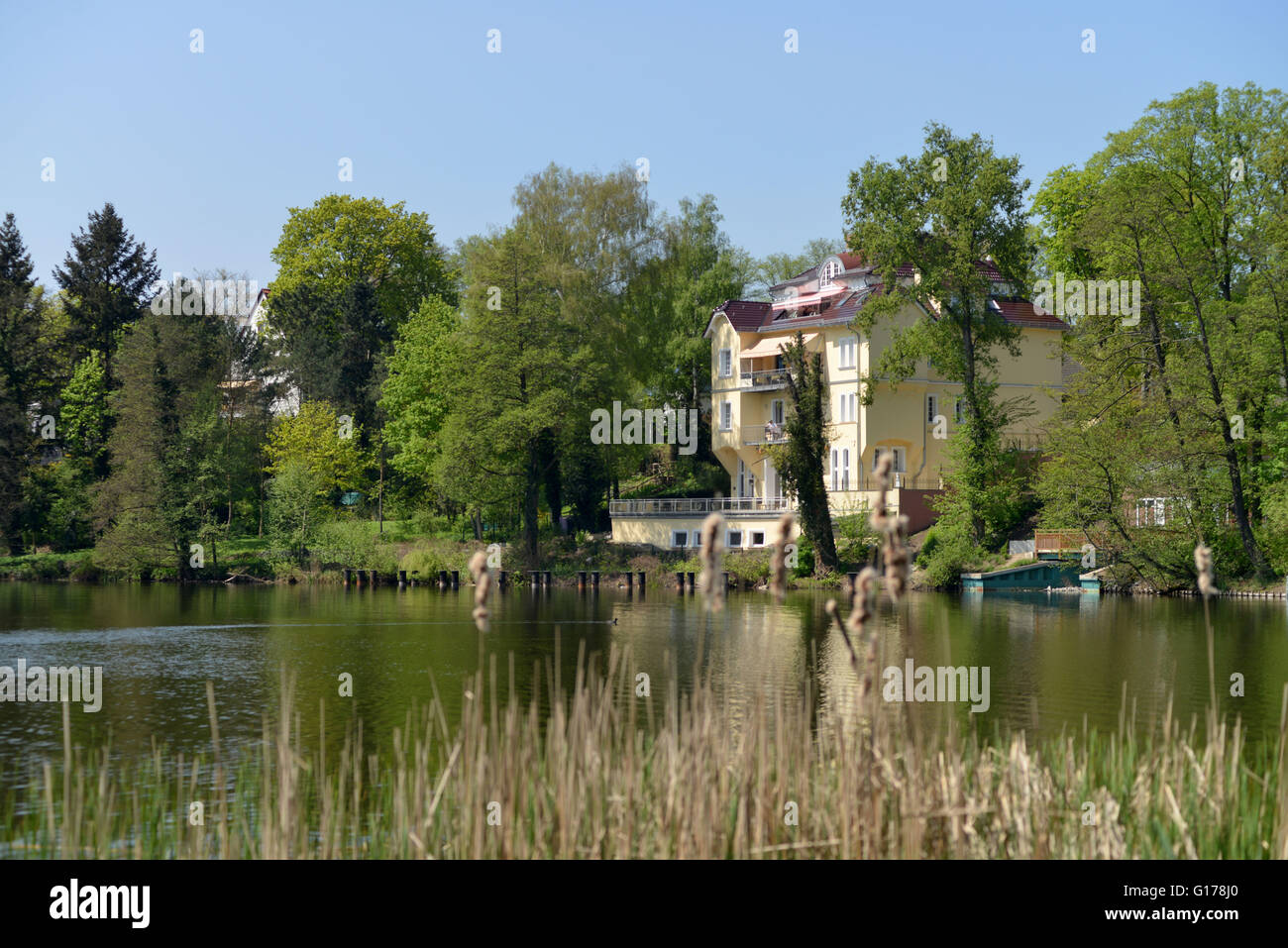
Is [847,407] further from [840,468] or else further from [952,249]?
[952,249]

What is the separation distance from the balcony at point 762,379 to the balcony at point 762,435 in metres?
1.85

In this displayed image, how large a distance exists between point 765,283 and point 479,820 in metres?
78.8

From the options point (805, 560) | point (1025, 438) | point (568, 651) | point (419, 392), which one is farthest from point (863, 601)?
point (419, 392)

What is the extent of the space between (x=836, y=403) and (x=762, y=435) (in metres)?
4.10

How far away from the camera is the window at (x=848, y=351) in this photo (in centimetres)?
5928

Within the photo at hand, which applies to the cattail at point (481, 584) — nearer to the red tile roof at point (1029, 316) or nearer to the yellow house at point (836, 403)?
the yellow house at point (836, 403)

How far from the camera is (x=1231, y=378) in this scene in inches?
1705

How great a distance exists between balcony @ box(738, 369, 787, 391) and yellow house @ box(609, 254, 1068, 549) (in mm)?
54

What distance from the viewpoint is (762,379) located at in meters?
61.6

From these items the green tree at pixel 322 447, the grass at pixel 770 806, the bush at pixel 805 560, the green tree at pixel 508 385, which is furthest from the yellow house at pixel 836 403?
the grass at pixel 770 806

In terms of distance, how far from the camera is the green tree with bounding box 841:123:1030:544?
50281 mm

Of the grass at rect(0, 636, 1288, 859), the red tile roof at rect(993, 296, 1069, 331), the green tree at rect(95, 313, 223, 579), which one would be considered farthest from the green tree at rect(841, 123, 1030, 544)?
the grass at rect(0, 636, 1288, 859)

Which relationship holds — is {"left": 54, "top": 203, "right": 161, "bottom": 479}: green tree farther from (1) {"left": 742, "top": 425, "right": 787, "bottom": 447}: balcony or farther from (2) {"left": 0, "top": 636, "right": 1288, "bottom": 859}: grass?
(2) {"left": 0, "top": 636, "right": 1288, "bottom": 859}: grass
